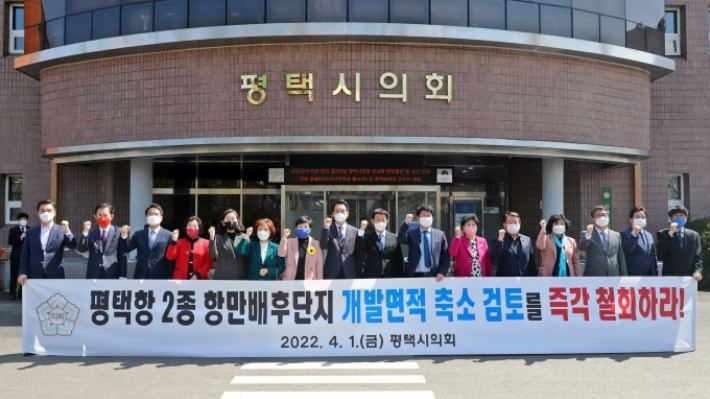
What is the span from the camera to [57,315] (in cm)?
799

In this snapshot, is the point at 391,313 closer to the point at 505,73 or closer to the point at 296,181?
the point at 505,73

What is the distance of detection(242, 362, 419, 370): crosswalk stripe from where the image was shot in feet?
23.7

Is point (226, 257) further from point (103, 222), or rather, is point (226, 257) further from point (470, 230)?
point (470, 230)

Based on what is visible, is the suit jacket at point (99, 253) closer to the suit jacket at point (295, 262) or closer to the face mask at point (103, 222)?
the face mask at point (103, 222)

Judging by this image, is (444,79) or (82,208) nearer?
(444,79)

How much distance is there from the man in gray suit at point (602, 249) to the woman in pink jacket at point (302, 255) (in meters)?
3.57

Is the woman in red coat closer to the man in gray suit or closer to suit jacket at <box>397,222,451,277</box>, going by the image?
suit jacket at <box>397,222,451,277</box>

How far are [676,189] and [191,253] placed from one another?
1298cm

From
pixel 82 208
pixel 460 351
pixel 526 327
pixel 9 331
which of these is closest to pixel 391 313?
pixel 460 351

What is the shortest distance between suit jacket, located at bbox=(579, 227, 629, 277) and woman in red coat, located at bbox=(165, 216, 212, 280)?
16.7 ft

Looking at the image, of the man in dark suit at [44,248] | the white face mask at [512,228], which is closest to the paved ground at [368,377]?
the man in dark suit at [44,248]

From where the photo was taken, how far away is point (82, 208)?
15.6 metres

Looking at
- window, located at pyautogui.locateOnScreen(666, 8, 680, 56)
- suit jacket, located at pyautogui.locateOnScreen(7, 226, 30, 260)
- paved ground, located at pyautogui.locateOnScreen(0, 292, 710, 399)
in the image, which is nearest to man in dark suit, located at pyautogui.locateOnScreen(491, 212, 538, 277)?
paved ground, located at pyautogui.locateOnScreen(0, 292, 710, 399)

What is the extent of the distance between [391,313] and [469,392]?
195cm
